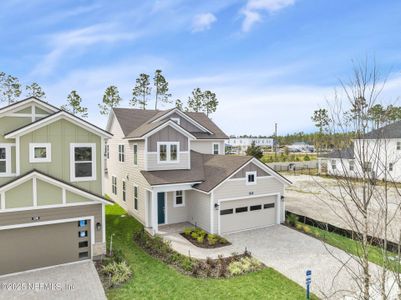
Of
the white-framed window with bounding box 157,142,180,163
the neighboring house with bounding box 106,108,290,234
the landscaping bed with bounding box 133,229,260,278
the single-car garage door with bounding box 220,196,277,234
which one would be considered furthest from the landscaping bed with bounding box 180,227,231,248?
the white-framed window with bounding box 157,142,180,163

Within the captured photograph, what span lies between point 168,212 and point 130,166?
4.26 metres

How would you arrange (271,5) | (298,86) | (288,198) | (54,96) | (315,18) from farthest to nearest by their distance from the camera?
(54,96) → (288,198) → (298,86) → (271,5) → (315,18)

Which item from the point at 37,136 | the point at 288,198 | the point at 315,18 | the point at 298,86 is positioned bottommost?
the point at 288,198

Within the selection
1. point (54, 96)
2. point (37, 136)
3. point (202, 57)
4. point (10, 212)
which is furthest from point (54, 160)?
point (54, 96)

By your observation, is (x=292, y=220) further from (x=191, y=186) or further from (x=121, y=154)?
(x=121, y=154)

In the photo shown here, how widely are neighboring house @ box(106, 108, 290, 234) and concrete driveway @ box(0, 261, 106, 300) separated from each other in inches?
200

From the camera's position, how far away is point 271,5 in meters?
9.60

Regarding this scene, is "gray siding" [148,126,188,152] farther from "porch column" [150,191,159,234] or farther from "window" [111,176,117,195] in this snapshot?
"window" [111,176,117,195]

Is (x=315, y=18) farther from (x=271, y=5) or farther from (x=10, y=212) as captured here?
(x=10, y=212)

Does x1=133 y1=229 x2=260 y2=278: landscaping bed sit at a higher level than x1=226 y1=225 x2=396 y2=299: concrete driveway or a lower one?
higher

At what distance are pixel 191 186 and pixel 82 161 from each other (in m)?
6.35

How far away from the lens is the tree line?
98.9 feet

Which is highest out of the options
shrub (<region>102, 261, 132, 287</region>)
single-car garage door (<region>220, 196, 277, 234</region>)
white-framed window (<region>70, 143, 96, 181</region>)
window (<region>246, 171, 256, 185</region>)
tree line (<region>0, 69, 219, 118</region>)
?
tree line (<region>0, 69, 219, 118</region>)

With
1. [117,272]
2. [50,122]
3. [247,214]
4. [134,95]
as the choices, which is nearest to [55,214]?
[117,272]
